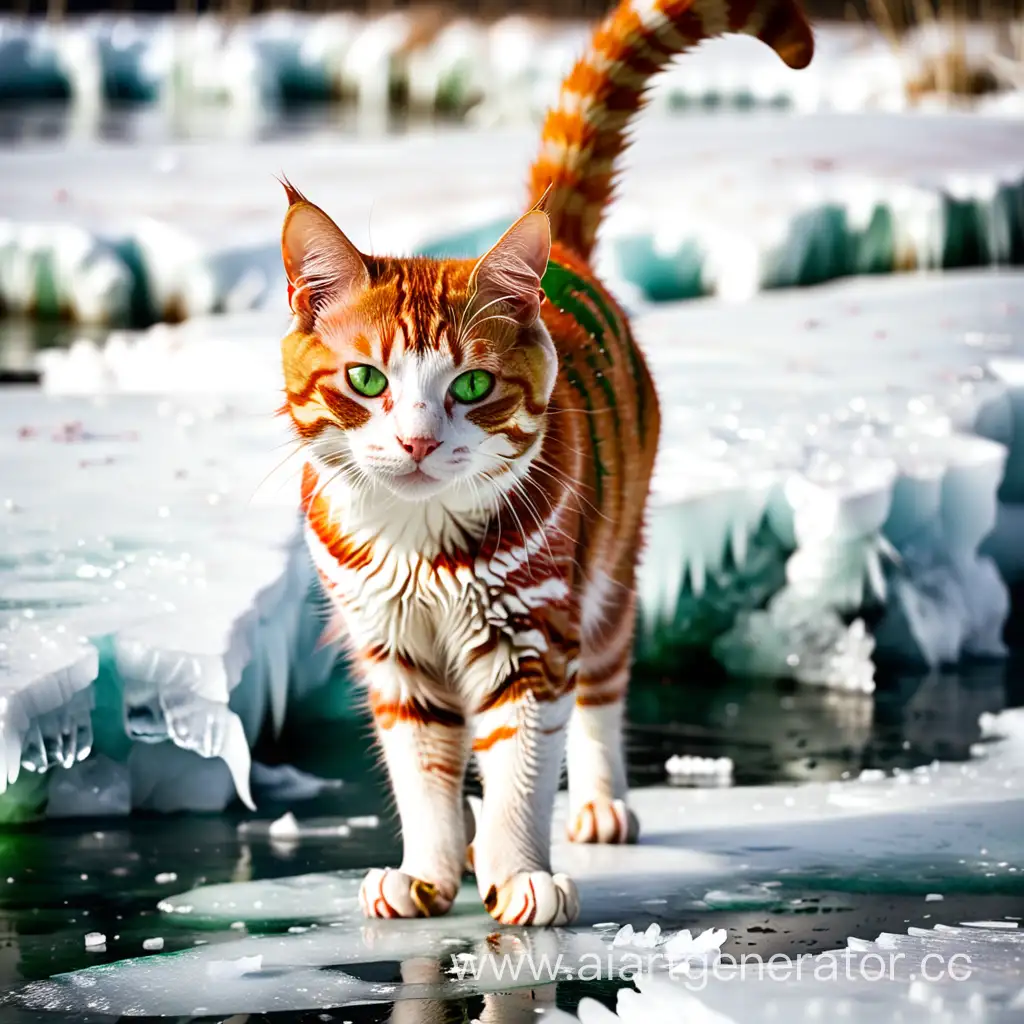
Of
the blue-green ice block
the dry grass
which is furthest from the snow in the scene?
the dry grass

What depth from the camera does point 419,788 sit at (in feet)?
10.1

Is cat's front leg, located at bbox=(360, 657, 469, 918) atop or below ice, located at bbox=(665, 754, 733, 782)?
atop

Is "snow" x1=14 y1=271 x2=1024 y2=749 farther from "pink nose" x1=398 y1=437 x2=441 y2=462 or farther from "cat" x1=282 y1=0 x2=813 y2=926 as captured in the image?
"pink nose" x1=398 y1=437 x2=441 y2=462

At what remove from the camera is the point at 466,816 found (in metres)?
3.47

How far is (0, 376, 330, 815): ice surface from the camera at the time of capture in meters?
3.75

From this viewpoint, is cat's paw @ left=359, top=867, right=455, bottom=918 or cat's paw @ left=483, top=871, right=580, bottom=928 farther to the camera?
cat's paw @ left=359, top=867, right=455, bottom=918

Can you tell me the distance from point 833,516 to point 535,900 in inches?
85.8

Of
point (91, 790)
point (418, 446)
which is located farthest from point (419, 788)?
point (91, 790)

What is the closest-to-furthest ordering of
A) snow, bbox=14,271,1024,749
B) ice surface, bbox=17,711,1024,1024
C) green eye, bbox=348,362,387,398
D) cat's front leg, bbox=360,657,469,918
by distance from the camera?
ice surface, bbox=17,711,1024,1024
green eye, bbox=348,362,387,398
cat's front leg, bbox=360,657,469,918
snow, bbox=14,271,1024,749

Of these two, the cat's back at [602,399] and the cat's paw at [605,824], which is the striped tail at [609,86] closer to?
the cat's back at [602,399]

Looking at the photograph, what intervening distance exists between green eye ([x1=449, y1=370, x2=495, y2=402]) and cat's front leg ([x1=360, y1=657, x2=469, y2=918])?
503mm

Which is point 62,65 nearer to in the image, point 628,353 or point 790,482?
point 790,482

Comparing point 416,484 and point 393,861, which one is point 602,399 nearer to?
point 416,484

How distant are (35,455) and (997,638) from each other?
277 cm
